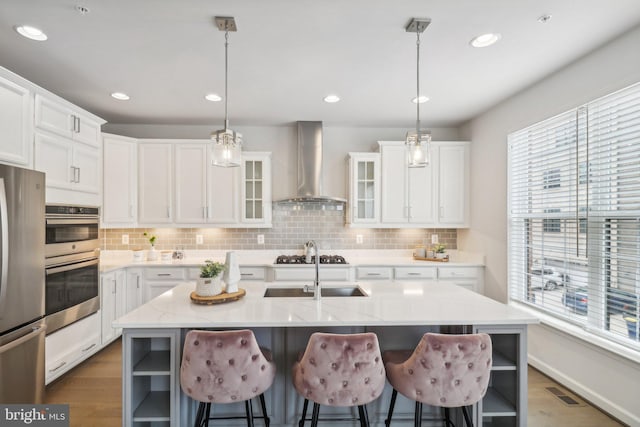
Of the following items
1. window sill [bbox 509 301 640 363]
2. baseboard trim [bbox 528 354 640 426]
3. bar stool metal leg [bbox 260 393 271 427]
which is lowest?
baseboard trim [bbox 528 354 640 426]

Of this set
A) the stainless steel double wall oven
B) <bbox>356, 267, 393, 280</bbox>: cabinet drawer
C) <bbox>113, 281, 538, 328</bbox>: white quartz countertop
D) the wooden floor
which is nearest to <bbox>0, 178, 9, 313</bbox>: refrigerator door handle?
the stainless steel double wall oven

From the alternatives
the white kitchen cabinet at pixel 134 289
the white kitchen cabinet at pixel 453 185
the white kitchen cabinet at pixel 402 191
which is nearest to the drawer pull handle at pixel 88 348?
the white kitchen cabinet at pixel 134 289

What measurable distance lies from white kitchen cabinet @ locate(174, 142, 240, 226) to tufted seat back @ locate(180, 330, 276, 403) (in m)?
2.58

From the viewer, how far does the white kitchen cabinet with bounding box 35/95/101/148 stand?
95.8 inches

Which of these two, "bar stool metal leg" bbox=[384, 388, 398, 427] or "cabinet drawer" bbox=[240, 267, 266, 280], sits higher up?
"cabinet drawer" bbox=[240, 267, 266, 280]

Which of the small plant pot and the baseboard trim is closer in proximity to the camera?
the small plant pot

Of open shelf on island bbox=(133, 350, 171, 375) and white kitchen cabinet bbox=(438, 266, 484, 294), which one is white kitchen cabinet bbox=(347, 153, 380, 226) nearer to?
white kitchen cabinet bbox=(438, 266, 484, 294)

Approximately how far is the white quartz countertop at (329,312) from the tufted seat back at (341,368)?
0.44 ft

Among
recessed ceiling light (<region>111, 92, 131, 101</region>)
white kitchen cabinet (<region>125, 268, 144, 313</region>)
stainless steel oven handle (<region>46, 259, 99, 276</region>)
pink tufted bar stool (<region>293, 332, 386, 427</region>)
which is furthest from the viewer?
white kitchen cabinet (<region>125, 268, 144, 313</region>)

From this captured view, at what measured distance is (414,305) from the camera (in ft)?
6.33

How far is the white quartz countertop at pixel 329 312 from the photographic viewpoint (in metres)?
1.64

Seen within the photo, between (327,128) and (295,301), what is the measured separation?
9.49ft

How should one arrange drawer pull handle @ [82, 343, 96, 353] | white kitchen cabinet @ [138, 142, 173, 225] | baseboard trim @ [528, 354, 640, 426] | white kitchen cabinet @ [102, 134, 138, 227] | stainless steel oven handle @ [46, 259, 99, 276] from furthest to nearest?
white kitchen cabinet @ [138, 142, 173, 225] < white kitchen cabinet @ [102, 134, 138, 227] < drawer pull handle @ [82, 343, 96, 353] < stainless steel oven handle @ [46, 259, 99, 276] < baseboard trim @ [528, 354, 640, 426]

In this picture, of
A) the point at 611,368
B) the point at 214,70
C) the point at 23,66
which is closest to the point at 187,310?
the point at 214,70
